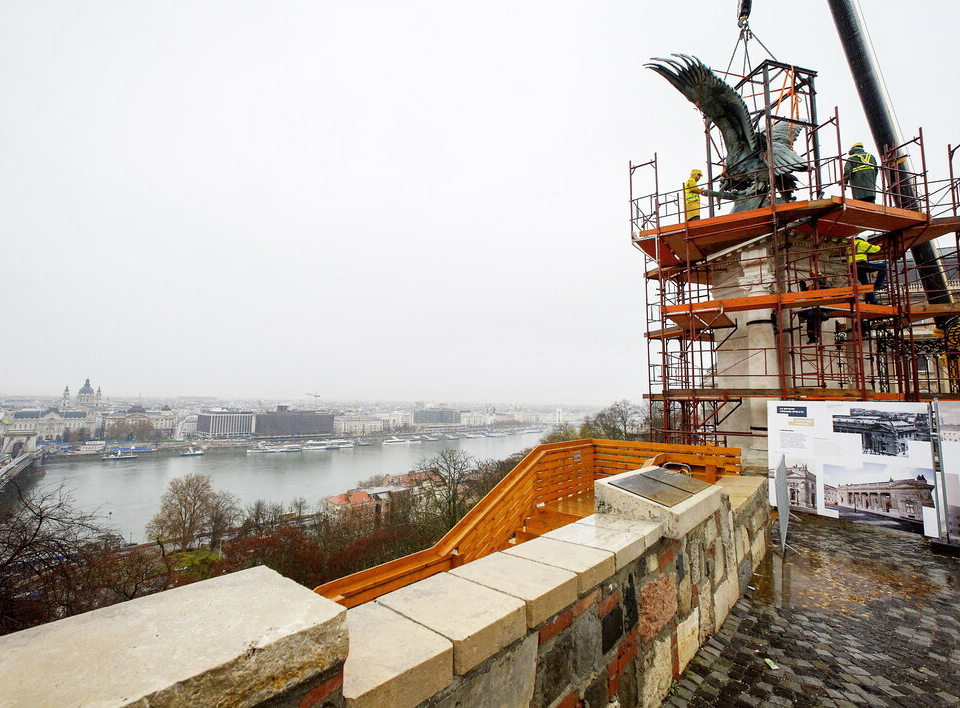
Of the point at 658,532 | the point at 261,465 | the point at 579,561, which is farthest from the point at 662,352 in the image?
the point at 261,465

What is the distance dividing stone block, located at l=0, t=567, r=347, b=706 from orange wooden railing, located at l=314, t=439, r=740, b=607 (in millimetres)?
1464

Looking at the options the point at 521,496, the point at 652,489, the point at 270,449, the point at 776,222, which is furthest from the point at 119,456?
the point at 652,489

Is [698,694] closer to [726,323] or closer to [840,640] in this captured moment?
[840,640]

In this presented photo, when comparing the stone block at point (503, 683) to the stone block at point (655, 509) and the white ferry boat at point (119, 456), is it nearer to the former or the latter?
the stone block at point (655, 509)

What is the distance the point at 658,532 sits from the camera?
2793mm

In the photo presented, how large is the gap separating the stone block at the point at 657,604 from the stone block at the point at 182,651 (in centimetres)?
207

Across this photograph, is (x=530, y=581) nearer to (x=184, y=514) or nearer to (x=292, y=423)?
(x=184, y=514)

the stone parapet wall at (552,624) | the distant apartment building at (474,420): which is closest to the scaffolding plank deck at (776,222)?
the stone parapet wall at (552,624)

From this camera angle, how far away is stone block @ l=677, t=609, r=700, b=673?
2957 millimetres

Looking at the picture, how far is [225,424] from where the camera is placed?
273ft

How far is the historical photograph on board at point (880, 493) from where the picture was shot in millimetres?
5684

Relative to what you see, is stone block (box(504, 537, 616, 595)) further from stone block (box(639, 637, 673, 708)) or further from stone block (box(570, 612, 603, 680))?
stone block (box(639, 637, 673, 708))

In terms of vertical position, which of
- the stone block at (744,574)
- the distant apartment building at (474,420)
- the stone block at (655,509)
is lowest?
the distant apartment building at (474,420)

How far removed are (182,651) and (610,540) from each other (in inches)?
84.0
